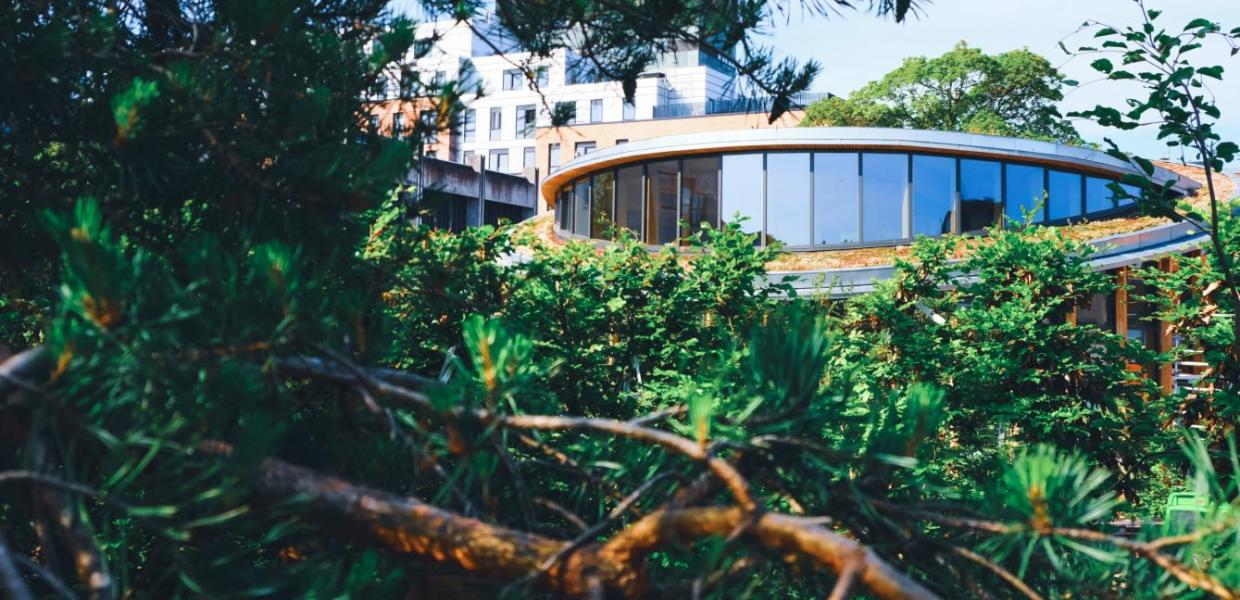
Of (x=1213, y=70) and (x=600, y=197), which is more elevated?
(x=600, y=197)

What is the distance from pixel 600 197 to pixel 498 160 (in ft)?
96.8

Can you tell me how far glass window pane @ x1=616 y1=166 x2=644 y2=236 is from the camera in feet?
70.6

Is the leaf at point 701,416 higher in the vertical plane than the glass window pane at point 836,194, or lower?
lower

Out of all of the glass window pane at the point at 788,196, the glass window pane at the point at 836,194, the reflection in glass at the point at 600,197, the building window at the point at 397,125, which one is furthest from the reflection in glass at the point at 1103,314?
the building window at the point at 397,125

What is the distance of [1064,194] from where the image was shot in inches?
823

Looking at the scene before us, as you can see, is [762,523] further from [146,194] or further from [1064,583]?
[146,194]

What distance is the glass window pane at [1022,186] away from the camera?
2020cm

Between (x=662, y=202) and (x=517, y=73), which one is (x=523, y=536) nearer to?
(x=517, y=73)

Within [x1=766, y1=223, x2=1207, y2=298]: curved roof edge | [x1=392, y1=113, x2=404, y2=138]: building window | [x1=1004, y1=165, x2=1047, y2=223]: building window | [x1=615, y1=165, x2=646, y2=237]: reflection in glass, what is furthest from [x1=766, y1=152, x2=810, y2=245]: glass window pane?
[x1=392, y1=113, x2=404, y2=138]: building window

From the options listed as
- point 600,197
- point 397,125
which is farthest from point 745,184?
point 397,125

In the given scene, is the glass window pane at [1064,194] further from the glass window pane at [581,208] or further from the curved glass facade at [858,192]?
the glass window pane at [581,208]

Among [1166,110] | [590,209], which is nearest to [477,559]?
[1166,110]

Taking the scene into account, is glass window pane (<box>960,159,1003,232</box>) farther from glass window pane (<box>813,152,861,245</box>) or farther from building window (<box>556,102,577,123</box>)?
building window (<box>556,102,577,123</box>)

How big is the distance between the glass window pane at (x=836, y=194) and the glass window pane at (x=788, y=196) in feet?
0.70
